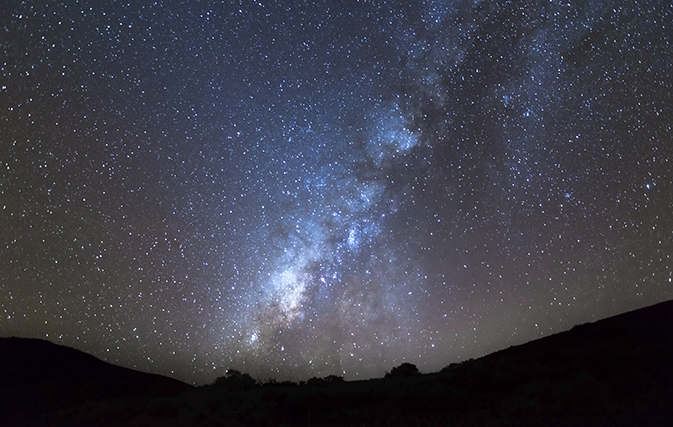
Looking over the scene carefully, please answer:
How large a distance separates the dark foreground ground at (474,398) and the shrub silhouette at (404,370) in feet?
0.16

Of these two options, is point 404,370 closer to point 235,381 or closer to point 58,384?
point 235,381

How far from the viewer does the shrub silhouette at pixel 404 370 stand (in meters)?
19.4

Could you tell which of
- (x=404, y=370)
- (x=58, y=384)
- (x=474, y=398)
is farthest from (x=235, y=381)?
(x=58, y=384)

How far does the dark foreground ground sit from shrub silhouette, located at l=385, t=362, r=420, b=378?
49 mm

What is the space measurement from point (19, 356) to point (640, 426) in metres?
46.2

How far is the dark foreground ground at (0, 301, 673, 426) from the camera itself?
33.8 ft

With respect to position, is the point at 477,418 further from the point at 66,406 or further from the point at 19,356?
the point at 19,356

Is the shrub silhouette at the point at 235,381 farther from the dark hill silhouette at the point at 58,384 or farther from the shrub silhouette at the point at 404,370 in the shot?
the shrub silhouette at the point at 404,370

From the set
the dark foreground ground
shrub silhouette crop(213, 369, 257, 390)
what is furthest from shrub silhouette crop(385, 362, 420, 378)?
shrub silhouette crop(213, 369, 257, 390)

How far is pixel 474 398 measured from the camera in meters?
12.9

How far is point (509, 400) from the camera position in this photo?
11.7 m

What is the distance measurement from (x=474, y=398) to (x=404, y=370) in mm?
7104

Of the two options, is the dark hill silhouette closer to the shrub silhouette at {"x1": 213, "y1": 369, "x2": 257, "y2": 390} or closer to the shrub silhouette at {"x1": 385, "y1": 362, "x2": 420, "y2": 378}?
the shrub silhouette at {"x1": 213, "y1": 369, "x2": 257, "y2": 390}

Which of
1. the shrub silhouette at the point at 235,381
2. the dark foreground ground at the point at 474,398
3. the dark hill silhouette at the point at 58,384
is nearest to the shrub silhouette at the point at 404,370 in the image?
the dark foreground ground at the point at 474,398
